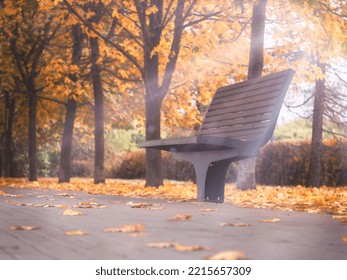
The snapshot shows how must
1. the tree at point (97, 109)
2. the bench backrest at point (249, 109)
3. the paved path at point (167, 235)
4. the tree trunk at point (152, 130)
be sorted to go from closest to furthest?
the paved path at point (167, 235)
the bench backrest at point (249, 109)
the tree trunk at point (152, 130)
the tree at point (97, 109)

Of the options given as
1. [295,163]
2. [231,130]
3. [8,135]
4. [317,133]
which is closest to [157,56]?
[231,130]

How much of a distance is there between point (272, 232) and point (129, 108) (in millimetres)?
16245

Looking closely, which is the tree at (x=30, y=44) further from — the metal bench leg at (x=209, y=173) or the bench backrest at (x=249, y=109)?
the metal bench leg at (x=209, y=173)

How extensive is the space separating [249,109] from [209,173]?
1.07 meters

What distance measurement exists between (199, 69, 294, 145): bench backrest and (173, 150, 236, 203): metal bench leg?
433mm

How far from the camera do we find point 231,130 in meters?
8.10

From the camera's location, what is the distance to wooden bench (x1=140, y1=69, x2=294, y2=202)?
23.3ft

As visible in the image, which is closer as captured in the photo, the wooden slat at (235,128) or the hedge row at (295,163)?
the wooden slat at (235,128)

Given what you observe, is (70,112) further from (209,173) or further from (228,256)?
(228,256)

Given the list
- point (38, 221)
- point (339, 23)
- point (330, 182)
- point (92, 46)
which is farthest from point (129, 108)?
point (38, 221)

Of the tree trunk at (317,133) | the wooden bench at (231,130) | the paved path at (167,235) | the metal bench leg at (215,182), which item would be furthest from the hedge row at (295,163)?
the paved path at (167,235)

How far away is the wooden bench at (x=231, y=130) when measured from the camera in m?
7.10

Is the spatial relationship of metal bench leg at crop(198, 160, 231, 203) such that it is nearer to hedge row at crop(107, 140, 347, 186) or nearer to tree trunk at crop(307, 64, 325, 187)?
tree trunk at crop(307, 64, 325, 187)
